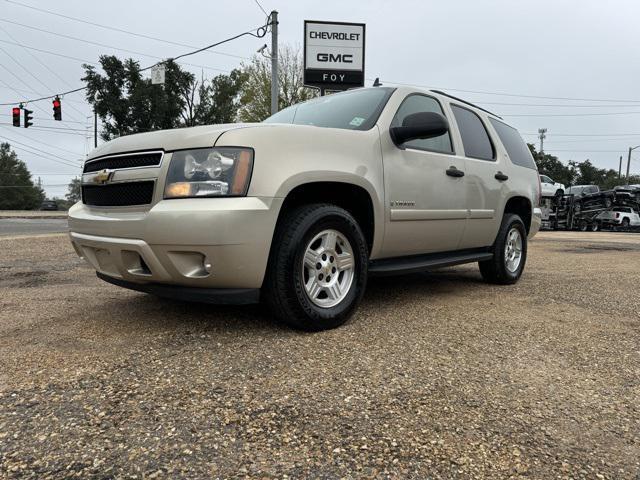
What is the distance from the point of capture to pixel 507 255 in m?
5.21

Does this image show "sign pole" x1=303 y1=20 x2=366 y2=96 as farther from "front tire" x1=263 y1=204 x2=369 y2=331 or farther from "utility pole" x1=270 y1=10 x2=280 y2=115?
"front tire" x1=263 y1=204 x2=369 y2=331

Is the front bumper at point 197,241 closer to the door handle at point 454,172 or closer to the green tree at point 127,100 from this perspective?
the door handle at point 454,172

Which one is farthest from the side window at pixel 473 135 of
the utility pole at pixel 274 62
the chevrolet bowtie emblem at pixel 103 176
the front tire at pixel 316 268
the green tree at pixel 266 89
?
the green tree at pixel 266 89

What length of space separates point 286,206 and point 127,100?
3498cm

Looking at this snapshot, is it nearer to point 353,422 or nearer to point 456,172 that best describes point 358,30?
point 456,172

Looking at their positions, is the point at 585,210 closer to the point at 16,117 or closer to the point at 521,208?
the point at 521,208

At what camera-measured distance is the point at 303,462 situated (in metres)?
1.63

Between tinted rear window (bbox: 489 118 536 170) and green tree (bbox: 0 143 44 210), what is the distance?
7751 cm

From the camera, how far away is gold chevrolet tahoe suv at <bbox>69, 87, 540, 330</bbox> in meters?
2.67

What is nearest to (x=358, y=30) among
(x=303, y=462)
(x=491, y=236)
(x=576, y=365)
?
(x=491, y=236)

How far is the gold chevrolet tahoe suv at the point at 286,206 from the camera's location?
267 centimetres

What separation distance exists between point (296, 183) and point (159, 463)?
5.61 feet

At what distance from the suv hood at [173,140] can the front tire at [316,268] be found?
0.65 metres

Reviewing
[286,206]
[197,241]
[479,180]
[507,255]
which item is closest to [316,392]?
[197,241]
